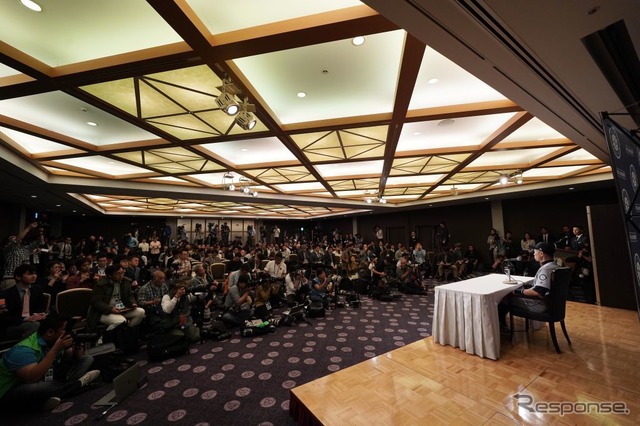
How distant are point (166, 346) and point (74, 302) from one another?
1.71 metres

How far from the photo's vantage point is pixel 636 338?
363 cm

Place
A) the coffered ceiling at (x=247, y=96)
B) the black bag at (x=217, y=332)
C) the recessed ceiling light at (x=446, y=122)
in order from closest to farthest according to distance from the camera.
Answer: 1. the coffered ceiling at (x=247, y=96)
2. the recessed ceiling light at (x=446, y=122)
3. the black bag at (x=217, y=332)

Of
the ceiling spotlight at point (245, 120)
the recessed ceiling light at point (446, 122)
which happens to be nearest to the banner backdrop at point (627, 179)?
the recessed ceiling light at point (446, 122)

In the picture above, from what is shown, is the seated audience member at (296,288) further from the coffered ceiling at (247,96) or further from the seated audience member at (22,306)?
the seated audience member at (22,306)

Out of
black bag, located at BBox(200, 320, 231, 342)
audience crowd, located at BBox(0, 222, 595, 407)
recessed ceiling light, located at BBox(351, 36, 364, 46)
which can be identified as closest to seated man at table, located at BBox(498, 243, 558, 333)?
audience crowd, located at BBox(0, 222, 595, 407)

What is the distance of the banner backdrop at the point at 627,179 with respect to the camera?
1811 millimetres

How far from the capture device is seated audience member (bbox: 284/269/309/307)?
5611 millimetres

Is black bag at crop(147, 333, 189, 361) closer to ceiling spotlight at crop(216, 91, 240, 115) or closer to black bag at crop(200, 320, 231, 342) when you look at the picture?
black bag at crop(200, 320, 231, 342)

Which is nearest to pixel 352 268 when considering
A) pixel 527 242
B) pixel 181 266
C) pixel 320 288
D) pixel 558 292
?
pixel 320 288

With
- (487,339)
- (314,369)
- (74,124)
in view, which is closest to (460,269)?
(487,339)

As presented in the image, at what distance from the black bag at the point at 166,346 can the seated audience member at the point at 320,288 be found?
8.50ft

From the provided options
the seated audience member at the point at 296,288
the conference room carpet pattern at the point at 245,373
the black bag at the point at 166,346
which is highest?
the seated audience member at the point at 296,288

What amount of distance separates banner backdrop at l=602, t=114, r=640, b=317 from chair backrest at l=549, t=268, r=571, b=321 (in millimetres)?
1335

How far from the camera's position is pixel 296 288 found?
575 centimetres
